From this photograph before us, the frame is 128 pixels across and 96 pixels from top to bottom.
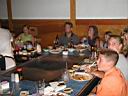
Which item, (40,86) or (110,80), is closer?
(110,80)

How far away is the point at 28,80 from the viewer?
3051 millimetres

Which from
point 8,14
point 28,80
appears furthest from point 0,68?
point 8,14

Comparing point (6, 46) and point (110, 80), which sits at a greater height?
point (6, 46)

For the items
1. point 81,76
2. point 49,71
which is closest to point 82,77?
point 81,76

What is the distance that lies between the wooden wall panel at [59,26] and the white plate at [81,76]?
3.70 meters

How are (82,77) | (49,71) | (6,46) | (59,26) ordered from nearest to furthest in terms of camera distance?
(82,77), (49,71), (6,46), (59,26)

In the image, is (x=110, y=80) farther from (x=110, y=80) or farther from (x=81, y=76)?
(x=81, y=76)

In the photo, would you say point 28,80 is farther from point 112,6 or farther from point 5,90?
point 112,6

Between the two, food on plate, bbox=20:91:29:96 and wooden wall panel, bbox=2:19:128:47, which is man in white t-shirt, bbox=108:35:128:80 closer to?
food on plate, bbox=20:91:29:96

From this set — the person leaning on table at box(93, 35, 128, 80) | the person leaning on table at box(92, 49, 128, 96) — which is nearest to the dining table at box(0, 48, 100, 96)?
the person leaning on table at box(92, 49, 128, 96)

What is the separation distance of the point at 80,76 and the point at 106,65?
48cm

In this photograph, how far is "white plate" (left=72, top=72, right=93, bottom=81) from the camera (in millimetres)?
3101

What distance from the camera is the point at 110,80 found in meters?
2.65

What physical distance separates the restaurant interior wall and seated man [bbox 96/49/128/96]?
4063 mm
